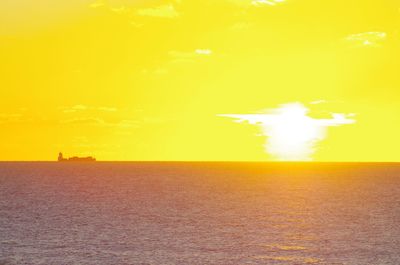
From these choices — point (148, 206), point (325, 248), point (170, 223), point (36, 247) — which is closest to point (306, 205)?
point (148, 206)

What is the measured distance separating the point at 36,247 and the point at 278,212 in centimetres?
4969

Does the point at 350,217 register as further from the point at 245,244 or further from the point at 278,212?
the point at 245,244

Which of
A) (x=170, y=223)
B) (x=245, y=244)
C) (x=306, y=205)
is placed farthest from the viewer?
(x=306, y=205)

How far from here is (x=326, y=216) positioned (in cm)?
9394

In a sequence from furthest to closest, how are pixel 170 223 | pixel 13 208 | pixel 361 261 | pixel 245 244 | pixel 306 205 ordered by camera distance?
pixel 306 205 → pixel 13 208 → pixel 170 223 → pixel 245 244 → pixel 361 261

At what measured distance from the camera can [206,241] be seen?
6419cm

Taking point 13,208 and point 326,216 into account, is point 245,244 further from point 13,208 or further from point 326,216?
point 13,208

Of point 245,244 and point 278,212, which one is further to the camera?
point 278,212

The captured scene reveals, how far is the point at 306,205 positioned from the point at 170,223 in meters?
42.4

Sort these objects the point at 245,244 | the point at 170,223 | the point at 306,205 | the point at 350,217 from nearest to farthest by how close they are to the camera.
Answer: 1. the point at 245,244
2. the point at 170,223
3. the point at 350,217
4. the point at 306,205

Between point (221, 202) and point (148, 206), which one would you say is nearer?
point (148, 206)

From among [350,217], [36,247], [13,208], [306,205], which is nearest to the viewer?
[36,247]

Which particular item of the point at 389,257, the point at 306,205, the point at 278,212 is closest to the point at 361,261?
the point at 389,257

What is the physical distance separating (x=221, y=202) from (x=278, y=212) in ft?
80.2
